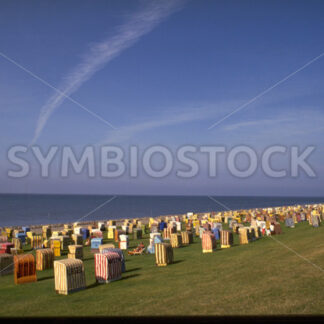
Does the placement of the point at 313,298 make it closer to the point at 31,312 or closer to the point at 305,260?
the point at 305,260

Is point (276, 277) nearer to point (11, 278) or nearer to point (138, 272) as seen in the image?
point (138, 272)

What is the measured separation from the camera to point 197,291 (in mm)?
11219

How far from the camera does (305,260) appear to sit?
1420cm

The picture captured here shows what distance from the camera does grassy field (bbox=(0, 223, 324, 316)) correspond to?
941cm

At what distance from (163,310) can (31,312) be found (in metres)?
3.58

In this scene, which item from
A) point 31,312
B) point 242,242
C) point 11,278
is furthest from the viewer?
point 242,242

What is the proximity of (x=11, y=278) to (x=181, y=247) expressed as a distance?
1157 centimetres

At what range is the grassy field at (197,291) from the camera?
9.41 metres

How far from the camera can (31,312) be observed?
10320 mm

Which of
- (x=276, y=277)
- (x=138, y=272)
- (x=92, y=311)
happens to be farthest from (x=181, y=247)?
(x=92, y=311)
